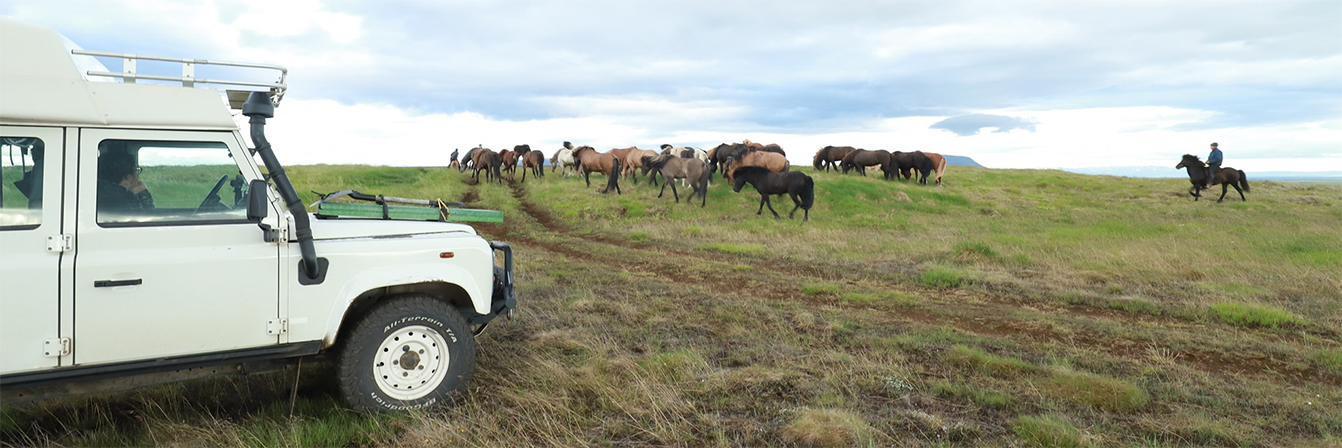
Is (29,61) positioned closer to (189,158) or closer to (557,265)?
(189,158)

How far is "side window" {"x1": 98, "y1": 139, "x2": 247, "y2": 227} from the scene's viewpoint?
4.15 meters

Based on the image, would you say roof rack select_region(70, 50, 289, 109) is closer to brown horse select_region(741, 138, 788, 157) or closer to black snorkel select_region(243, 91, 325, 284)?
black snorkel select_region(243, 91, 325, 284)

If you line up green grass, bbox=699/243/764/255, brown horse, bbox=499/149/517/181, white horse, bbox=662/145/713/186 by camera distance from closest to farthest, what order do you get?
green grass, bbox=699/243/764/255, white horse, bbox=662/145/713/186, brown horse, bbox=499/149/517/181

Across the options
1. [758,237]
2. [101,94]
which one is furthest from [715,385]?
[758,237]

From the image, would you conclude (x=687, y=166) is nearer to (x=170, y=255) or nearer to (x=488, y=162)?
(x=488, y=162)

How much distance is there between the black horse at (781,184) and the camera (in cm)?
2172

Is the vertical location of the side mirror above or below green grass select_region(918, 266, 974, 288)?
above

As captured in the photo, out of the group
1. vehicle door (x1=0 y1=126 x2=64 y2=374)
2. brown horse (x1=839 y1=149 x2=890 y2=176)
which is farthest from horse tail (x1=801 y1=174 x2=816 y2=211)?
vehicle door (x1=0 y1=126 x2=64 y2=374)

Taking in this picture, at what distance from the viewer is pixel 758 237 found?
56.9 ft

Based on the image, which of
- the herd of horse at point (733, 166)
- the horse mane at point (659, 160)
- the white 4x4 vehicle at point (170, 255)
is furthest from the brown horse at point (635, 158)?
the white 4x4 vehicle at point (170, 255)

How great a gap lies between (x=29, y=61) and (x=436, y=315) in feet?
8.64

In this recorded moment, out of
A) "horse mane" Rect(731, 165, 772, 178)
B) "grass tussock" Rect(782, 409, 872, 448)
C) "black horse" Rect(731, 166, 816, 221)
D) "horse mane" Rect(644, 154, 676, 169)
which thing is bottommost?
"grass tussock" Rect(782, 409, 872, 448)

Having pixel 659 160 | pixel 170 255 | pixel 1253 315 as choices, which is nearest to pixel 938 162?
pixel 659 160

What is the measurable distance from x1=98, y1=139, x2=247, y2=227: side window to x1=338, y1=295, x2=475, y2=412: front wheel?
108cm
